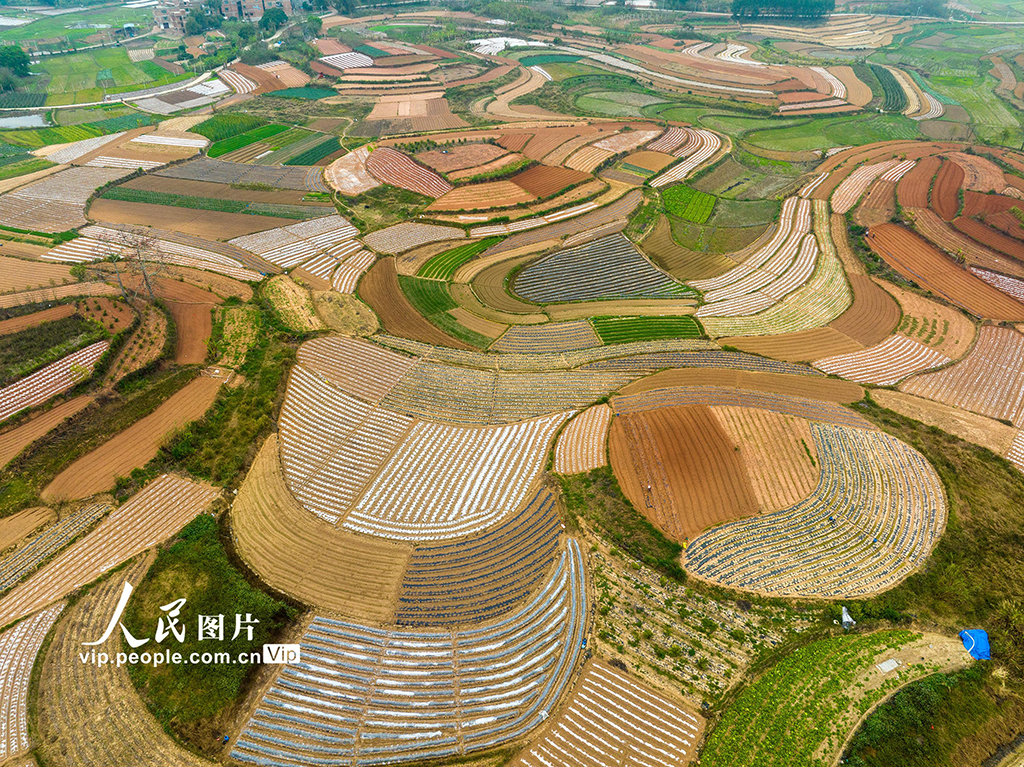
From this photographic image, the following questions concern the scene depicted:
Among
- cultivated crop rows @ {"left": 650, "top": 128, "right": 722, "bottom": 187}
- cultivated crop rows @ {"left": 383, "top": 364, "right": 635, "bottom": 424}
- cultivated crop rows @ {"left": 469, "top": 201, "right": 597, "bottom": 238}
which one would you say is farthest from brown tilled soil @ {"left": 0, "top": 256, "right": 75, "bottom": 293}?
cultivated crop rows @ {"left": 650, "top": 128, "right": 722, "bottom": 187}

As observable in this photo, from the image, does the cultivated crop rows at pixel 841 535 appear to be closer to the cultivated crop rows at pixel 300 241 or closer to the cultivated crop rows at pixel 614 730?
the cultivated crop rows at pixel 614 730

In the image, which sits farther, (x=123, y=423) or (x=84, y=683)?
(x=123, y=423)

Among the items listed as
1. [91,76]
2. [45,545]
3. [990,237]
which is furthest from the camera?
[91,76]

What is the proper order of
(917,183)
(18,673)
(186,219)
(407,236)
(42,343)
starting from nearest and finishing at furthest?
(18,673) < (42,343) < (407,236) < (186,219) < (917,183)

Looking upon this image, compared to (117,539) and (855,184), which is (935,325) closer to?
(855,184)

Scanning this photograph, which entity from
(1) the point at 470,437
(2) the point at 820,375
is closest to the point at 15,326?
(1) the point at 470,437

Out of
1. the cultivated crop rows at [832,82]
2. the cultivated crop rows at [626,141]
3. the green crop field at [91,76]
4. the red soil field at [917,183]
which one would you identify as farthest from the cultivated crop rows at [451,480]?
the cultivated crop rows at [832,82]

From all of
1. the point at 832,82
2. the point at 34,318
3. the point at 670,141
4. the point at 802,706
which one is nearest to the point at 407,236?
the point at 34,318

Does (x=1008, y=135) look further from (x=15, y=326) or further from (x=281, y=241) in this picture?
(x=15, y=326)
